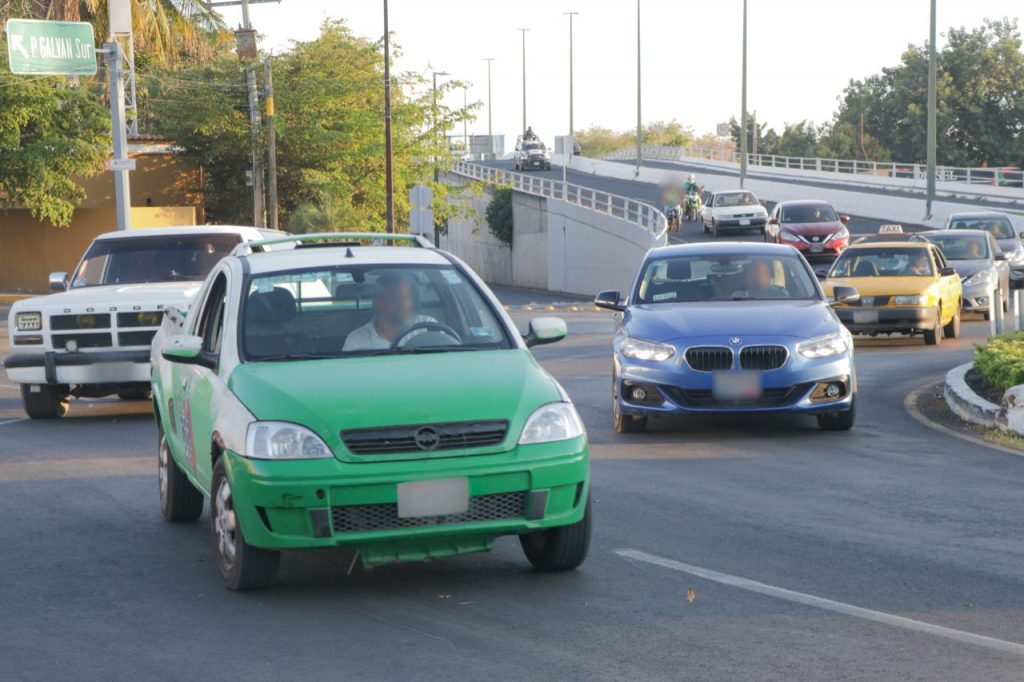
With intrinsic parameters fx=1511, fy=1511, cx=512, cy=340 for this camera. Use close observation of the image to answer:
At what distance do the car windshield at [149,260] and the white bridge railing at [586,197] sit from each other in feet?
104

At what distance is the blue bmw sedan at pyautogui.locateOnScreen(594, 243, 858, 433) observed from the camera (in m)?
12.0

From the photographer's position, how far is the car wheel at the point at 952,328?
22.3 m

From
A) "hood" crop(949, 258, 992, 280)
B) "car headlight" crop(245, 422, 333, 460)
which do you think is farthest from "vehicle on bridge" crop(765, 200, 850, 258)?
"car headlight" crop(245, 422, 333, 460)

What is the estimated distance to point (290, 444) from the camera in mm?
6582

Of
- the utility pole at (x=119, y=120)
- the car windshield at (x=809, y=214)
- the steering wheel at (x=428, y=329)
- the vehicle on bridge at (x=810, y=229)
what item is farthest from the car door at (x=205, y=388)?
the car windshield at (x=809, y=214)

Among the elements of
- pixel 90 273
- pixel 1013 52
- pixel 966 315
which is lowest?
pixel 966 315

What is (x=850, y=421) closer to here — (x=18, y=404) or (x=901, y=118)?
(x=18, y=404)

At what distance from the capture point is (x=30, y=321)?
14648 millimetres

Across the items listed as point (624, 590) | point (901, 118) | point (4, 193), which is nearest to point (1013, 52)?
point (901, 118)

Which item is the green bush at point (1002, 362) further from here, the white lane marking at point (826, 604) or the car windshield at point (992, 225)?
the car windshield at point (992, 225)

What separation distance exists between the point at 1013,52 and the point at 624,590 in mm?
102358

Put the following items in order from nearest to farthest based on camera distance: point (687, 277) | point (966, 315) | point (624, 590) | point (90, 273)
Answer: point (624, 590)
point (687, 277)
point (90, 273)
point (966, 315)

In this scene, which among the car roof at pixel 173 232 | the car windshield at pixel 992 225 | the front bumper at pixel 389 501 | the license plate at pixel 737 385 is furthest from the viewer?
the car windshield at pixel 992 225

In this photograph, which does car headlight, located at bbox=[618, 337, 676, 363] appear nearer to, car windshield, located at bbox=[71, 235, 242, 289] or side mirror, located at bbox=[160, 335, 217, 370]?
car windshield, located at bbox=[71, 235, 242, 289]
